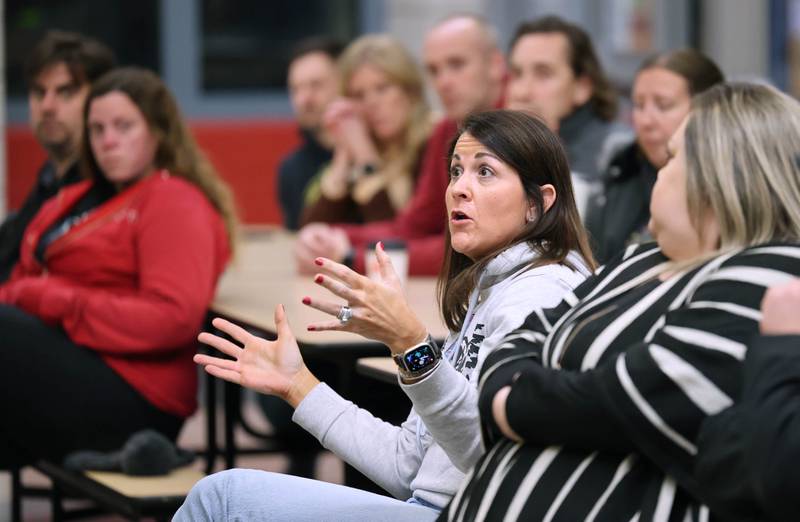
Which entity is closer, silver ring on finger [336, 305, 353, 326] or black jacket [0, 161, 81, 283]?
silver ring on finger [336, 305, 353, 326]

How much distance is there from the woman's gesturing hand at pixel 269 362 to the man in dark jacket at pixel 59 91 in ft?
7.82

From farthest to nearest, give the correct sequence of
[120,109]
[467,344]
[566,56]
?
[566,56]
[120,109]
[467,344]

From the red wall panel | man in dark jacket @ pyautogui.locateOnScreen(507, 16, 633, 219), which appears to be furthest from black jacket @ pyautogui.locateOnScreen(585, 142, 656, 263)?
the red wall panel

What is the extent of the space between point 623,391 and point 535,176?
639 millimetres

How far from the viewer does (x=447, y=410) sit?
217 cm

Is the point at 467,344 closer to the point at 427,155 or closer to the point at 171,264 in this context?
the point at 171,264

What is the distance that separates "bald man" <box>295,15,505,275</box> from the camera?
456 cm

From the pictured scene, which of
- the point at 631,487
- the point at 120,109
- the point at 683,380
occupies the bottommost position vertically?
the point at 631,487

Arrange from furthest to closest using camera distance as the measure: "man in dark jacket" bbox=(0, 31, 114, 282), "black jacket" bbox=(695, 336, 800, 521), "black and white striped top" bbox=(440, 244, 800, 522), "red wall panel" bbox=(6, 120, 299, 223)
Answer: "red wall panel" bbox=(6, 120, 299, 223), "man in dark jacket" bbox=(0, 31, 114, 282), "black and white striped top" bbox=(440, 244, 800, 522), "black jacket" bbox=(695, 336, 800, 521)

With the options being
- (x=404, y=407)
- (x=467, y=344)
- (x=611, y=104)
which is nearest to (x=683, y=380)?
(x=467, y=344)

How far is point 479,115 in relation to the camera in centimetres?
246

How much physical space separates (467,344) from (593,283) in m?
0.30

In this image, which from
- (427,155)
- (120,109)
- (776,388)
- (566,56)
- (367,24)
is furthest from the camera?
(367,24)

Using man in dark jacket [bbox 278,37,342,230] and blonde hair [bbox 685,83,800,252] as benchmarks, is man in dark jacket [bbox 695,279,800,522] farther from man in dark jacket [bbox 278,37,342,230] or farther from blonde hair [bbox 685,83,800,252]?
man in dark jacket [bbox 278,37,342,230]
